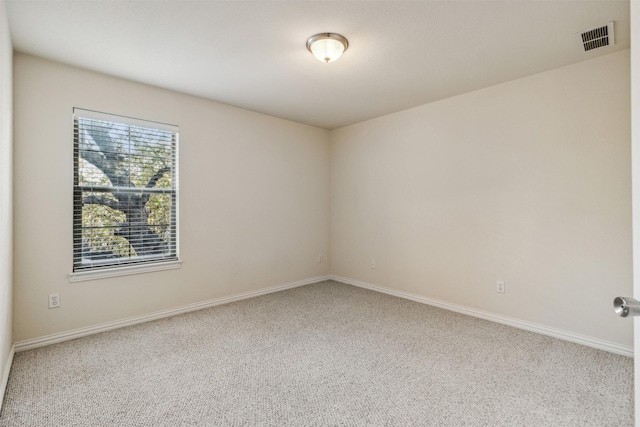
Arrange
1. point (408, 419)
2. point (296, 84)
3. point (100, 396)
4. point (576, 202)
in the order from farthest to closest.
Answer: point (296, 84)
point (576, 202)
point (100, 396)
point (408, 419)

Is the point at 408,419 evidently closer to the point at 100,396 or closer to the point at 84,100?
the point at 100,396

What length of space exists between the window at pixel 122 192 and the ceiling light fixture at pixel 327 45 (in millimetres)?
1890

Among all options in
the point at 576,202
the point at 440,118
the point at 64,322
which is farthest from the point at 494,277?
the point at 64,322

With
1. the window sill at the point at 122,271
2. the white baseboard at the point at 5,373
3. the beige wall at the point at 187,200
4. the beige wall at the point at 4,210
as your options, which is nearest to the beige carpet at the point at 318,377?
the white baseboard at the point at 5,373

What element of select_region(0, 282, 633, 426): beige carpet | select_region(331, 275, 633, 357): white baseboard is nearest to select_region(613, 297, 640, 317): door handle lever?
select_region(0, 282, 633, 426): beige carpet

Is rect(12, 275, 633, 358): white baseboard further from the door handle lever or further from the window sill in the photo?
the door handle lever

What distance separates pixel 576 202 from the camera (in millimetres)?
2771

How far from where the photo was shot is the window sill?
2.88 m

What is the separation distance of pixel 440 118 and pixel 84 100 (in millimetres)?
3643

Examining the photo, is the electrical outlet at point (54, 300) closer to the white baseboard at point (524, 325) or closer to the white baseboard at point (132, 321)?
the white baseboard at point (132, 321)

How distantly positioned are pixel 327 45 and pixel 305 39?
175mm

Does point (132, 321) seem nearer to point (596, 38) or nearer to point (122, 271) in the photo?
point (122, 271)

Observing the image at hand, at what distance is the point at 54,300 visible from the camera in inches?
109

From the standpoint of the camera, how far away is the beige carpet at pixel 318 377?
1.79m
